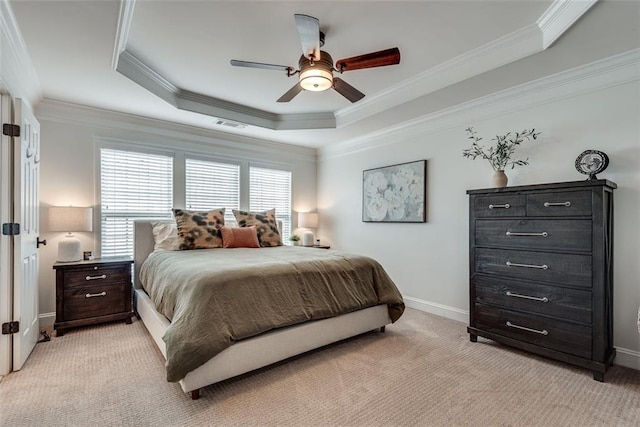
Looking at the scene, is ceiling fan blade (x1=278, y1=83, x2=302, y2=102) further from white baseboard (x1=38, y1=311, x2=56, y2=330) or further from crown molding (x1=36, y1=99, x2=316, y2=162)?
white baseboard (x1=38, y1=311, x2=56, y2=330)

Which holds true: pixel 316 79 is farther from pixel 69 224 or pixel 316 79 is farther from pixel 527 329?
pixel 69 224

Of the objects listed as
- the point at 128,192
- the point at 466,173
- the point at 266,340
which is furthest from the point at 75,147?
the point at 466,173

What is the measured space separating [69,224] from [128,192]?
0.84m

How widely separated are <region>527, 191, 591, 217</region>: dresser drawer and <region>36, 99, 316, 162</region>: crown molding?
389 cm

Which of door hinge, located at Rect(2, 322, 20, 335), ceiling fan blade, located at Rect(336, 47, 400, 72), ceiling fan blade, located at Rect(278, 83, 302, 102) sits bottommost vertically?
door hinge, located at Rect(2, 322, 20, 335)

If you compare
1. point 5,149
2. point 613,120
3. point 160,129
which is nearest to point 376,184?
point 613,120

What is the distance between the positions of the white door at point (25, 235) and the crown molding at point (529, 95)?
3854 mm

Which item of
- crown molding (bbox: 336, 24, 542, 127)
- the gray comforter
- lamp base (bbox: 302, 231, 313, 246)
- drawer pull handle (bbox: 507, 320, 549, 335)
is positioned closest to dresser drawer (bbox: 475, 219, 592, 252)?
drawer pull handle (bbox: 507, 320, 549, 335)

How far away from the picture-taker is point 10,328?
234 cm

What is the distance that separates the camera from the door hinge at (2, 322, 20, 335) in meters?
2.29

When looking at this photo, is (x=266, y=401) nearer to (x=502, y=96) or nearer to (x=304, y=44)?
(x=304, y=44)

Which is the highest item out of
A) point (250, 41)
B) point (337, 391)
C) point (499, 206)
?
point (250, 41)

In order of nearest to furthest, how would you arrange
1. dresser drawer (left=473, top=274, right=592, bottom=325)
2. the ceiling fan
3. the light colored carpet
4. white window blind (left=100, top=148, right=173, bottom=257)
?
1. the light colored carpet
2. the ceiling fan
3. dresser drawer (left=473, top=274, right=592, bottom=325)
4. white window blind (left=100, top=148, right=173, bottom=257)

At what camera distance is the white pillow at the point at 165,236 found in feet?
12.4
